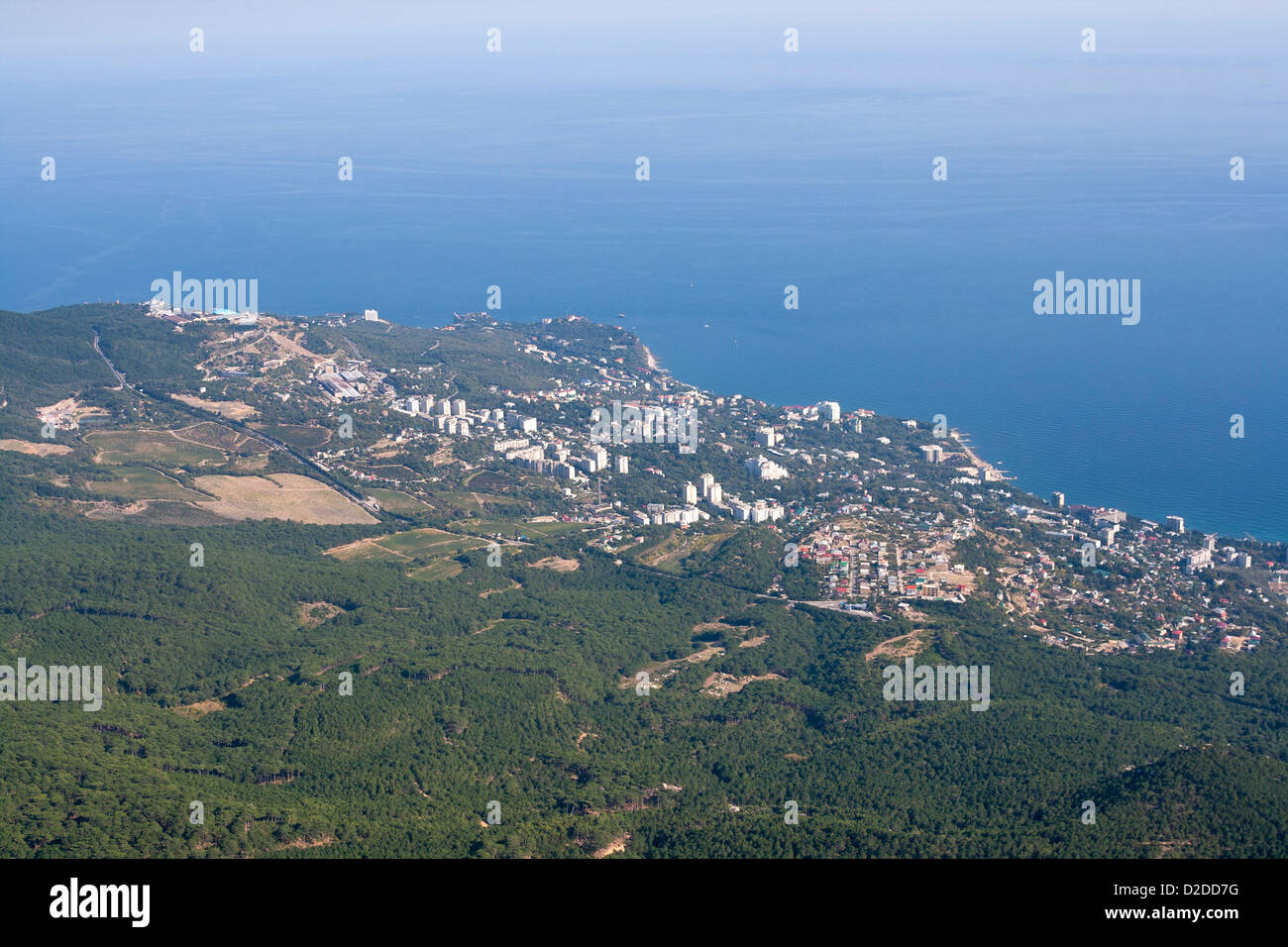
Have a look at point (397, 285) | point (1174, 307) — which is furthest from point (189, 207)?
point (1174, 307)

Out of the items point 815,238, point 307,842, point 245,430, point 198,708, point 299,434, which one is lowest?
point 307,842

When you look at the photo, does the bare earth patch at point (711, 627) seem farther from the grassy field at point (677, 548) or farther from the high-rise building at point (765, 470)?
the high-rise building at point (765, 470)

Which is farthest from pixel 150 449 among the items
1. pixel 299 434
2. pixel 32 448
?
pixel 299 434

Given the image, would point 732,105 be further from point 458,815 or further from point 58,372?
point 458,815

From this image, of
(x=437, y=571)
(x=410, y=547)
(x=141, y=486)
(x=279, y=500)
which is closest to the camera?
(x=437, y=571)

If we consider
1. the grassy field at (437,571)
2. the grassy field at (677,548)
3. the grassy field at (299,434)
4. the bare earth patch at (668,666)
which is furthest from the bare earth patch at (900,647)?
the grassy field at (299,434)

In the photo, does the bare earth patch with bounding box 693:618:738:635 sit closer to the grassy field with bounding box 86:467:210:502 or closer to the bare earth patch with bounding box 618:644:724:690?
the bare earth patch with bounding box 618:644:724:690

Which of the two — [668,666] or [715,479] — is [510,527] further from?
[668,666]
